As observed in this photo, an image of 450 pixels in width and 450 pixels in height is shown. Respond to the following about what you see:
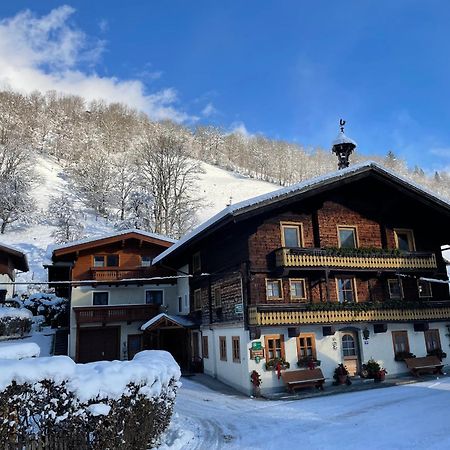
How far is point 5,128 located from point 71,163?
473 inches

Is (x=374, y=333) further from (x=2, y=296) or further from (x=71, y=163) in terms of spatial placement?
(x=71, y=163)

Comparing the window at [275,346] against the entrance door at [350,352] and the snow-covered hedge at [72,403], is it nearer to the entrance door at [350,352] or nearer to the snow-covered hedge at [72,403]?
the entrance door at [350,352]

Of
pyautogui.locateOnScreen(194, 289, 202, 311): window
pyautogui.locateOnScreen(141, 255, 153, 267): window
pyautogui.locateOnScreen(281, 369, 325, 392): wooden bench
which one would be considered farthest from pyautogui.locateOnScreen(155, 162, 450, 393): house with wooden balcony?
pyautogui.locateOnScreen(141, 255, 153, 267): window

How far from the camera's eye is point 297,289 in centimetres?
1972

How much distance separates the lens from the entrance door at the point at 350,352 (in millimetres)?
19500

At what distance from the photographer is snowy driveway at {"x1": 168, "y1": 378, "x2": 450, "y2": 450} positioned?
31.6 feet

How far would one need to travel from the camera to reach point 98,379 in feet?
23.9

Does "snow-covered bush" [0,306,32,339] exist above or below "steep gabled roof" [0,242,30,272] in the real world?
below

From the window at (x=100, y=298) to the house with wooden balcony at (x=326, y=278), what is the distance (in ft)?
24.3

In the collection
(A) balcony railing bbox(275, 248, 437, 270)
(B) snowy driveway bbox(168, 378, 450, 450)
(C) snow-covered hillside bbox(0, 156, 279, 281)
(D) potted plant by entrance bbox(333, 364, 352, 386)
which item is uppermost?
(C) snow-covered hillside bbox(0, 156, 279, 281)

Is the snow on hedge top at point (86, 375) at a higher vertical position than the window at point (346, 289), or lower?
lower

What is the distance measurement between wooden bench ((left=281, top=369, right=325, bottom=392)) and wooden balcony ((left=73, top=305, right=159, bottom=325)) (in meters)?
11.6

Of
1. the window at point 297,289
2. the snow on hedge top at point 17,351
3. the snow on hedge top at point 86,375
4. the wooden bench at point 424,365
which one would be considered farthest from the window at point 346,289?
the snow on hedge top at point 17,351

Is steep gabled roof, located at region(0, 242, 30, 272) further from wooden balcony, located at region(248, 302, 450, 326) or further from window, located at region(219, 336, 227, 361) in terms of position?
wooden balcony, located at region(248, 302, 450, 326)
